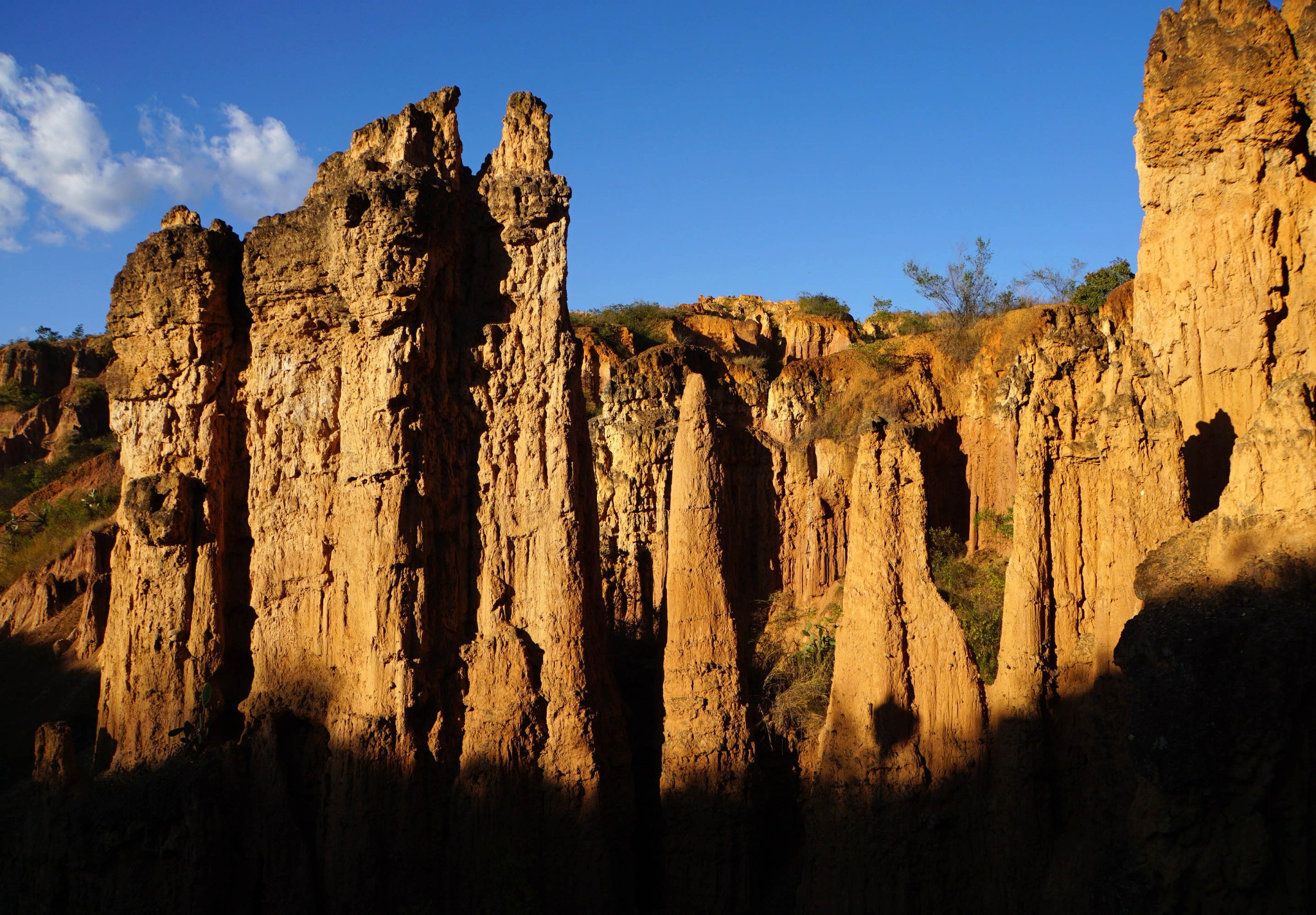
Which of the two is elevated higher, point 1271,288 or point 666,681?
point 1271,288

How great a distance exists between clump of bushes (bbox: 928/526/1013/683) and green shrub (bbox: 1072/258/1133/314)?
13136mm

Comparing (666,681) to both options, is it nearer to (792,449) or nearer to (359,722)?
(359,722)

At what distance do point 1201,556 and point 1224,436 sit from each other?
5093mm

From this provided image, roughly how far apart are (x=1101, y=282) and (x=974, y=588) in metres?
18.2

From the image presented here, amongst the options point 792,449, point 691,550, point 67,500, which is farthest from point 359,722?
point 67,500

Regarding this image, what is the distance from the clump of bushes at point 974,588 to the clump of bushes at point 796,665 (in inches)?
88.3

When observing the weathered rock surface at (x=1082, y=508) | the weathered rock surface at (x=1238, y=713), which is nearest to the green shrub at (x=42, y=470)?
the weathered rock surface at (x=1082, y=508)

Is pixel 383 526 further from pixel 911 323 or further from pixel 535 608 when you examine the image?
pixel 911 323

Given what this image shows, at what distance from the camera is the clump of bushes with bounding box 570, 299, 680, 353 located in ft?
143

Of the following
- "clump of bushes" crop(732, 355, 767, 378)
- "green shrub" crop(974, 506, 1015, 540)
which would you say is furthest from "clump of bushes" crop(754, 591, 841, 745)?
"clump of bushes" crop(732, 355, 767, 378)

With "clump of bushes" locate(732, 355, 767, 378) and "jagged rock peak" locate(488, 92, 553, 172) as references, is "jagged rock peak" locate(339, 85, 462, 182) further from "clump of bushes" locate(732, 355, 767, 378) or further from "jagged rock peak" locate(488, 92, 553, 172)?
"clump of bushes" locate(732, 355, 767, 378)

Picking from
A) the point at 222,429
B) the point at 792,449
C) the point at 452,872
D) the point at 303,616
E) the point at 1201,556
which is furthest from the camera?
the point at 792,449

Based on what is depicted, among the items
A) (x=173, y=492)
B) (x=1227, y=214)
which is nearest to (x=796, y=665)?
(x=1227, y=214)

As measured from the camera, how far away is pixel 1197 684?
380 inches
